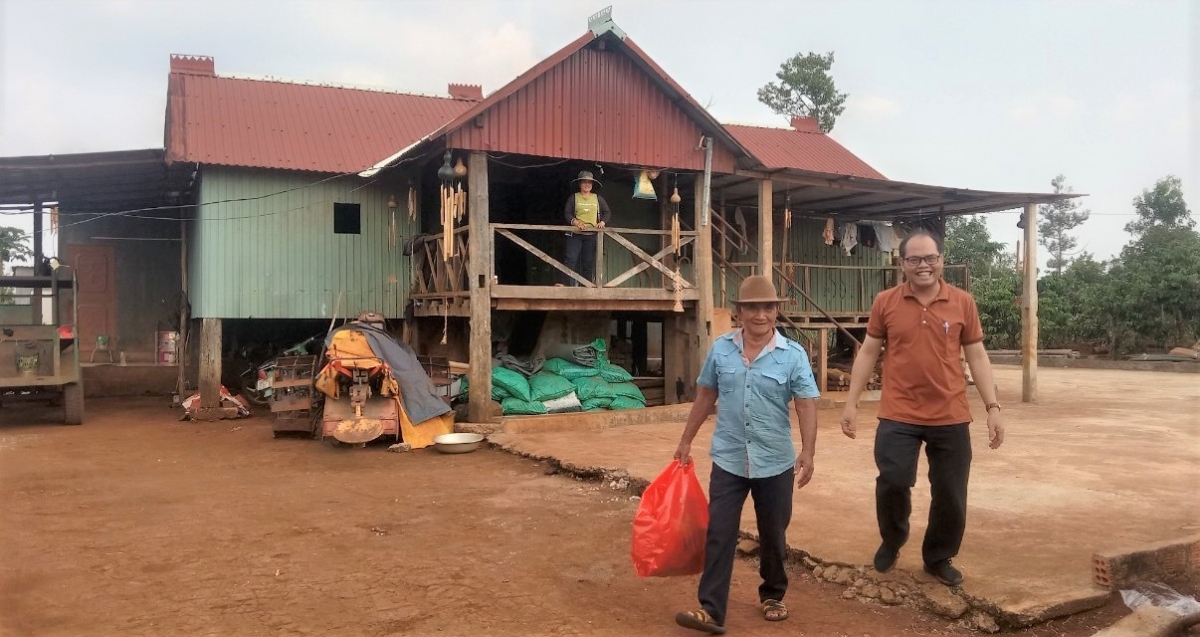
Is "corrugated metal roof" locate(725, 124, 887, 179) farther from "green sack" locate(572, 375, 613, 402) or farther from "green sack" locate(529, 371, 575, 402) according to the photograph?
"green sack" locate(529, 371, 575, 402)

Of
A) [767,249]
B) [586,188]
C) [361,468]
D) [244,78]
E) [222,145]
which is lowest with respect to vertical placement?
[361,468]

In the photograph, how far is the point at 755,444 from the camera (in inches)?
145

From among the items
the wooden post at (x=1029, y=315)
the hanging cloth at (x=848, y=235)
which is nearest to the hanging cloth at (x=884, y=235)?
the hanging cloth at (x=848, y=235)

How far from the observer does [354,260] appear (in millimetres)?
12727

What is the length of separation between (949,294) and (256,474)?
6.50 metres

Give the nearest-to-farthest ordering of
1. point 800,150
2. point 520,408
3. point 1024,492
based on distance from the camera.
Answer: point 1024,492 → point 520,408 → point 800,150

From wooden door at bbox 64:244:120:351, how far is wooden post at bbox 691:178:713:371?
10978 millimetres

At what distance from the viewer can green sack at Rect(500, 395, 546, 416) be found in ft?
35.6

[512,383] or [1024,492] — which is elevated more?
[512,383]

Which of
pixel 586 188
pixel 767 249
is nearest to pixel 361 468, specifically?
pixel 586 188

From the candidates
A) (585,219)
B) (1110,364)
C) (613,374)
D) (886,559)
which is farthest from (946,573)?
(1110,364)

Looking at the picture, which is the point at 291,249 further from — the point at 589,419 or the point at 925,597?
the point at 925,597

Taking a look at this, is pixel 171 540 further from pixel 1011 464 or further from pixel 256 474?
pixel 1011 464

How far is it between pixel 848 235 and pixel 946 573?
496 inches
